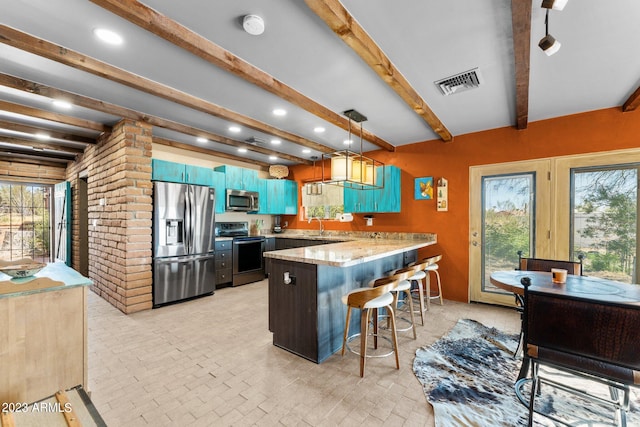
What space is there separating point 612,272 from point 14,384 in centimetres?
533

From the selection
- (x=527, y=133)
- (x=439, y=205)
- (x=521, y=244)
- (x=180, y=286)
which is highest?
(x=527, y=133)

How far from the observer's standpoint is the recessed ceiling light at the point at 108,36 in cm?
189

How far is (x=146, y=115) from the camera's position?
349 cm

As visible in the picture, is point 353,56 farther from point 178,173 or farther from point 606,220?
point 606,220

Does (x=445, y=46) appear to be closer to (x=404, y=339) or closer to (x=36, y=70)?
(x=404, y=339)

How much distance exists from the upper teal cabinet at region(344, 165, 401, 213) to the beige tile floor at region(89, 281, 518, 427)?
202 cm

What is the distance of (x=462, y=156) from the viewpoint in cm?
425

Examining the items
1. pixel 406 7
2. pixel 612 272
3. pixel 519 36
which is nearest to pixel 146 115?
pixel 406 7

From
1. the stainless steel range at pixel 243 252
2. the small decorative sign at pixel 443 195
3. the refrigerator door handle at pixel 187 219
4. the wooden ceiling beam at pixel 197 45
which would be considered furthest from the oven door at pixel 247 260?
the small decorative sign at pixel 443 195

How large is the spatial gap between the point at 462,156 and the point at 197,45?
3851mm

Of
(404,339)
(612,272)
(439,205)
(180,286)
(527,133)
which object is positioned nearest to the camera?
(404,339)

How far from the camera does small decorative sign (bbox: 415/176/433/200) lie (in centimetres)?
452

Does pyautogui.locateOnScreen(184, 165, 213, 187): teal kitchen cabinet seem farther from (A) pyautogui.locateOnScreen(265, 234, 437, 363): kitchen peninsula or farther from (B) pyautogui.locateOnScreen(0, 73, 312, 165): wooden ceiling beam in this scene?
(A) pyautogui.locateOnScreen(265, 234, 437, 363): kitchen peninsula

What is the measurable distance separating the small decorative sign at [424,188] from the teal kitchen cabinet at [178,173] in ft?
11.9
